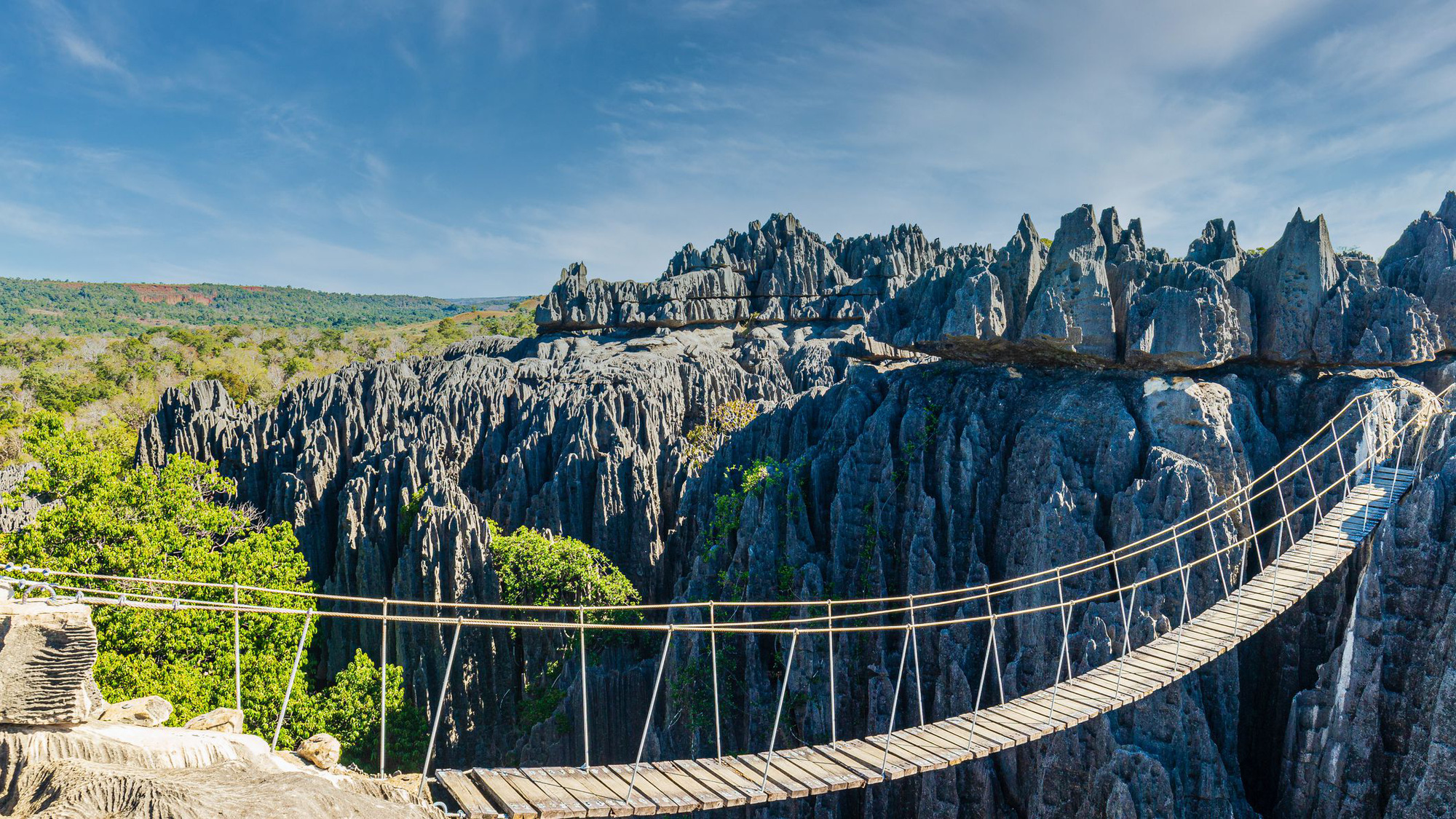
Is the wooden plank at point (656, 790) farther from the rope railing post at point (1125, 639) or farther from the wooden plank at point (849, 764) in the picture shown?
the rope railing post at point (1125, 639)

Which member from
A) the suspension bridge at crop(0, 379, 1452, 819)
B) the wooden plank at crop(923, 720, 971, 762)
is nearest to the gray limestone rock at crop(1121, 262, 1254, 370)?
the suspension bridge at crop(0, 379, 1452, 819)

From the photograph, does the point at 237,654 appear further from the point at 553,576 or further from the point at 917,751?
the point at 553,576

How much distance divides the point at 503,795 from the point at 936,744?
629cm

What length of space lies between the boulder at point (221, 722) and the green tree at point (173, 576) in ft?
35.6

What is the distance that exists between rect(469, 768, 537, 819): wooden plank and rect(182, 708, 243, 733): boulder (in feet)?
7.99

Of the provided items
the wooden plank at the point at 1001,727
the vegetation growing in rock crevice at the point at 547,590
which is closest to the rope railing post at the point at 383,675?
the vegetation growing in rock crevice at the point at 547,590

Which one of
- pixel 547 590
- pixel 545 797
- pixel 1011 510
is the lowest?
pixel 547 590

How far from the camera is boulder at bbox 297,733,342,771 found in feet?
24.2

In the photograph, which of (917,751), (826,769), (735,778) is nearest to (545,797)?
(735,778)

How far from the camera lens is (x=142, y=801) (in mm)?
5090

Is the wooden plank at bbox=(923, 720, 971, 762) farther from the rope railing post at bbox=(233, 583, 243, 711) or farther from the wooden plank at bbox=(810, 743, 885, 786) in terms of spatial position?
the rope railing post at bbox=(233, 583, 243, 711)

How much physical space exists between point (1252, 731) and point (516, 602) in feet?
72.0

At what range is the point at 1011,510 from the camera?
66.5 ft

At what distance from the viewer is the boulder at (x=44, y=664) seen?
6.02m
